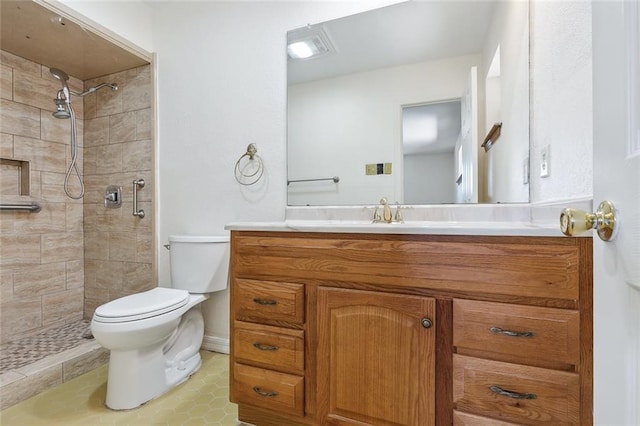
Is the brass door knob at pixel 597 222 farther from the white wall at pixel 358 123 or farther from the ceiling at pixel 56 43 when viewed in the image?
the ceiling at pixel 56 43

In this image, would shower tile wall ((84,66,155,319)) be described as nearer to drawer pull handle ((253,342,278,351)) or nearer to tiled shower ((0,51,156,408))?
tiled shower ((0,51,156,408))

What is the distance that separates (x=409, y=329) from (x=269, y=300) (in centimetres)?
54

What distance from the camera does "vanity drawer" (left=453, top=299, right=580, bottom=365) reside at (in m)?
0.85

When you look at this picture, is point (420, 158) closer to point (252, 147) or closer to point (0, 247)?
point (252, 147)

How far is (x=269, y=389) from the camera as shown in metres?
1.21

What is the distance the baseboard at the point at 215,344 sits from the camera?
2.00m

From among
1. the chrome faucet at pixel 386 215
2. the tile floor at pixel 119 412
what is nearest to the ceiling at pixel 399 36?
the chrome faucet at pixel 386 215

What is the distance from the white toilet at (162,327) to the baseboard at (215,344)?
0.58 ft

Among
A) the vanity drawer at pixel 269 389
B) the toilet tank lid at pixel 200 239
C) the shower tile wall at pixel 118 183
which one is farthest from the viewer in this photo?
the shower tile wall at pixel 118 183

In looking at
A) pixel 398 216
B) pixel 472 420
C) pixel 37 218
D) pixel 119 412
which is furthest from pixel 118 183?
pixel 472 420

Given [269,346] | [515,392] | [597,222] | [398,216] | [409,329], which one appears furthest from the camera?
[398,216]

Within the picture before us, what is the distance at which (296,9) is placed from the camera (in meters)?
1.80

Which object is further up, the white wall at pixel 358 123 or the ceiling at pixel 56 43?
the ceiling at pixel 56 43

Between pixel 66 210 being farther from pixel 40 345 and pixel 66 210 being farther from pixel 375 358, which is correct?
pixel 375 358
